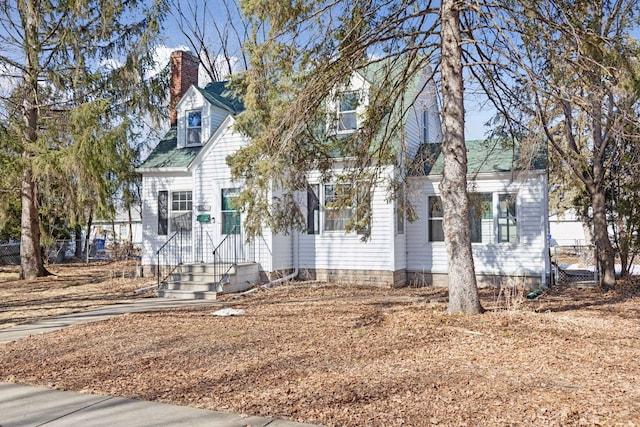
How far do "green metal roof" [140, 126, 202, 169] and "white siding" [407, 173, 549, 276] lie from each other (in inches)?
304

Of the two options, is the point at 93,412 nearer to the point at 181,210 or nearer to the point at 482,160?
the point at 181,210

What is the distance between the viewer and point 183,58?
63.3 feet

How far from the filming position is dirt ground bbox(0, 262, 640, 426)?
452 cm

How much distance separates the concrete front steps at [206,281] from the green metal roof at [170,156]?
4201 mm

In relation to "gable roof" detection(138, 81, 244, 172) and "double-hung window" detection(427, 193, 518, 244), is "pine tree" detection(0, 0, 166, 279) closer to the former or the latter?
"gable roof" detection(138, 81, 244, 172)

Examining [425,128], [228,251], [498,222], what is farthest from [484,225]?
[228,251]

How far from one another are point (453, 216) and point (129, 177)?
58.8 feet

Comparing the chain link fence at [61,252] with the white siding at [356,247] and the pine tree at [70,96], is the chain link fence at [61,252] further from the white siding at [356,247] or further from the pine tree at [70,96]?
the white siding at [356,247]

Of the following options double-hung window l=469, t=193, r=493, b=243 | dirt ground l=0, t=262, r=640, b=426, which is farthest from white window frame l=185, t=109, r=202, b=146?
double-hung window l=469, t=193, r=493, b=243

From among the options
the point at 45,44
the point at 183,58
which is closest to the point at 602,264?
the point at 183,58

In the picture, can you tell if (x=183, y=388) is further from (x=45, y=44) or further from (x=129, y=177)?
(x=129, y=177)

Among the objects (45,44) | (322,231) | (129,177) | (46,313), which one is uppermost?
(45,44)

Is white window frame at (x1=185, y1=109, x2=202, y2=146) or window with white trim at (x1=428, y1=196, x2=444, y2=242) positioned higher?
white window frame at (x1=185, y1=109, x2=202, y2=146)

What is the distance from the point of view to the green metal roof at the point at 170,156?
17250 mm
